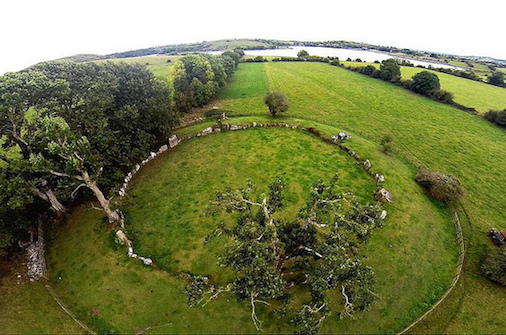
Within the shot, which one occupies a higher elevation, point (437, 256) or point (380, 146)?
point (380, 146)

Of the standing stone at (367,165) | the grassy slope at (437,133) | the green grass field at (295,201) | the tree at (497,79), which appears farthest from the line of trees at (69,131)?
the tree at (497,79)

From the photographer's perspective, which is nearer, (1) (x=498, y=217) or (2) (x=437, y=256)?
(2) (x=437, y=256)

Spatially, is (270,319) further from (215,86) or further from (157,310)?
(215,86)

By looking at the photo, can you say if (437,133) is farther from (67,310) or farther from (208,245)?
(67,310)

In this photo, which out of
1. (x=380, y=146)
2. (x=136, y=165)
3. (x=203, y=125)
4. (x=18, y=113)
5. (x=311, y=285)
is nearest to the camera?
(x=311, y=285)

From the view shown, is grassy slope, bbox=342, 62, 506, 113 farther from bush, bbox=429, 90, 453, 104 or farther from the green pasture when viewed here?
the green pasture

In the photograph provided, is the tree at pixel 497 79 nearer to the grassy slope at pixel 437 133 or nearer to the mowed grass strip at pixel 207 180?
the grassy slope at pixel 437 133

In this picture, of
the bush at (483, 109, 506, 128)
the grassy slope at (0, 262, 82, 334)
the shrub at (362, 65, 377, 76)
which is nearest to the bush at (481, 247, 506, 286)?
the grassy slope at (0, 262, 82, 334)

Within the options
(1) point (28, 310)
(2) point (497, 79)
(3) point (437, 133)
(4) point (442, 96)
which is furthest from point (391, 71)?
Result: (1) point (28, 310)

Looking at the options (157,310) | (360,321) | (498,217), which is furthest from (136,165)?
(498,217)
